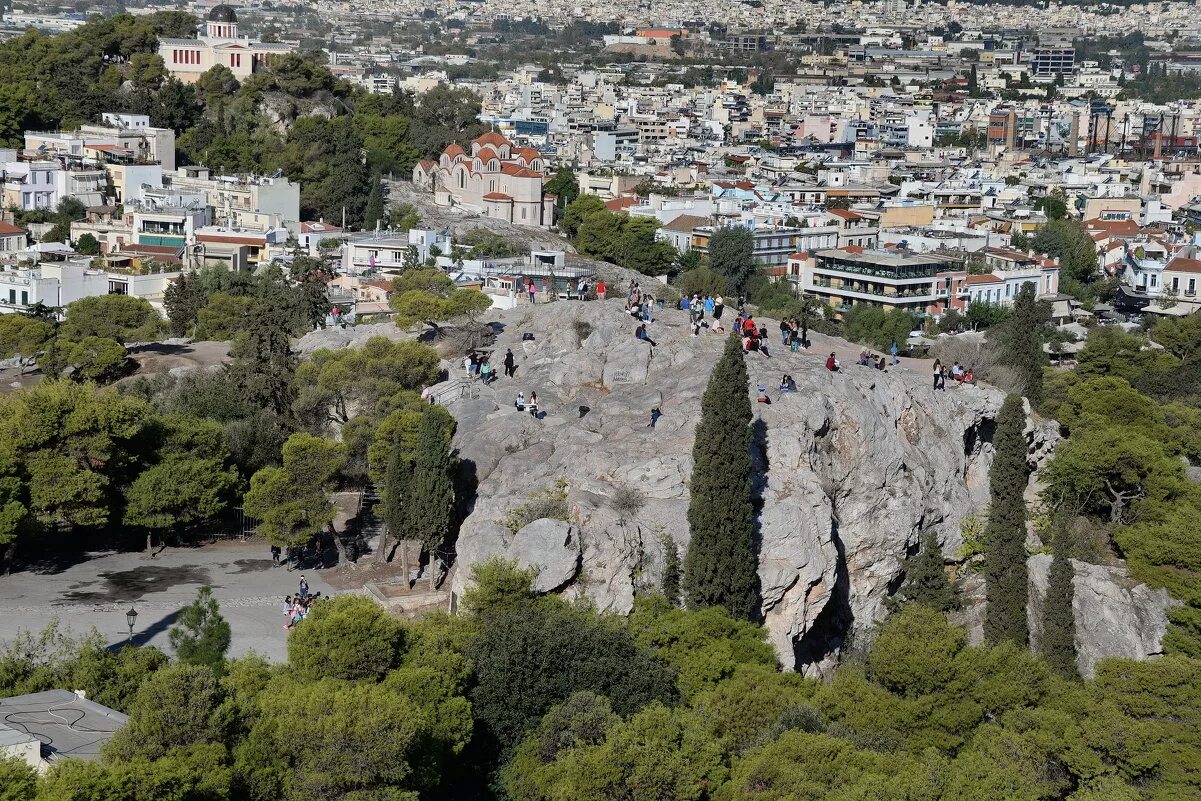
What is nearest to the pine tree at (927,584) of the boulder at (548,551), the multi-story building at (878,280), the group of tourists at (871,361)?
the group of tourists at (871,361)

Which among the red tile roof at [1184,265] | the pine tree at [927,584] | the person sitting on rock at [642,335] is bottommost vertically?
the pine tree at [927,584]

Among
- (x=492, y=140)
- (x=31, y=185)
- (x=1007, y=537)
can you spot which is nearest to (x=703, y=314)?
(x=1007, y=537)

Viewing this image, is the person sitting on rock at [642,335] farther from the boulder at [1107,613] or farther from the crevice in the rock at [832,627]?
the boulder at [1107,613]

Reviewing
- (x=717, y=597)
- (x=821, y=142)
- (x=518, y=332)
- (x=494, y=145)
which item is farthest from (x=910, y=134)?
(x=717, y=597)

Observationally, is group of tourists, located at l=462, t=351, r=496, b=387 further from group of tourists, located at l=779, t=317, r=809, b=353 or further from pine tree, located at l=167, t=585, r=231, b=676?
pine tree, located at l=167, t=585, r=231, b=676

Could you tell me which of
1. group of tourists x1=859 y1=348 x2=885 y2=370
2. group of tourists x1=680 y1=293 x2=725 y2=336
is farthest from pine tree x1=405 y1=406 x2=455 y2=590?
group of tourists x1=859 y1=348 x2=885 y2=370

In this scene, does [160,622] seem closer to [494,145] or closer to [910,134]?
[494,145]

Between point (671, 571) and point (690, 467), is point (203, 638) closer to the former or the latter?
point (671, 571)
